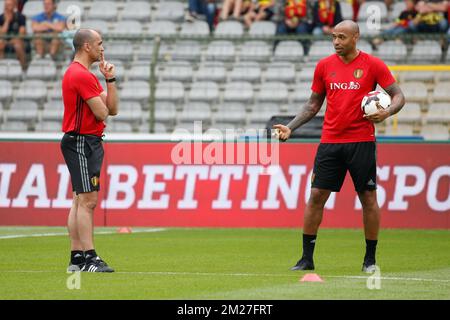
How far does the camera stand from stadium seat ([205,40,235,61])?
19.7 meters

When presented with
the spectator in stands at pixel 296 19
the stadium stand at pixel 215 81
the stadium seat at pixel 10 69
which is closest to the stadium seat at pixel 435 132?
the stadium stand at pixel 215 81

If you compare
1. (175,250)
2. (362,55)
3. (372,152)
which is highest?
(362,55)

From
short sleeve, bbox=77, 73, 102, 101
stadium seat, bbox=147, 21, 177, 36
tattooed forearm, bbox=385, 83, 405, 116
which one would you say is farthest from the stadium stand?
short sleeve, bbox=77, 73, 102, 101

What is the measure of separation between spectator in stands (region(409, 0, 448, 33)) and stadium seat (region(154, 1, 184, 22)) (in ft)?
16.6

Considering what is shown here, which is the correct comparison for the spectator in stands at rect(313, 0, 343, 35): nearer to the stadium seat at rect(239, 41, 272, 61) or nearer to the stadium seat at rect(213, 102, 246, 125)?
the stadium seat at rect(239, 41, 272, 61)

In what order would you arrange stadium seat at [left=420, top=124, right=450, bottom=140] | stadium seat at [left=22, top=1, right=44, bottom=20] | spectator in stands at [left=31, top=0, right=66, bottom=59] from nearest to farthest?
1. stadium seat at [left=420, top=124, right=450, bottom=140]
2. spectator in stands at [left=31, top=0, right=66, bottom=59]
3. stadium seat at [left=22, top=1, right=44, bottom=20]

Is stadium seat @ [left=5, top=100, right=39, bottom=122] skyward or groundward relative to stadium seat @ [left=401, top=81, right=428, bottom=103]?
groundward
